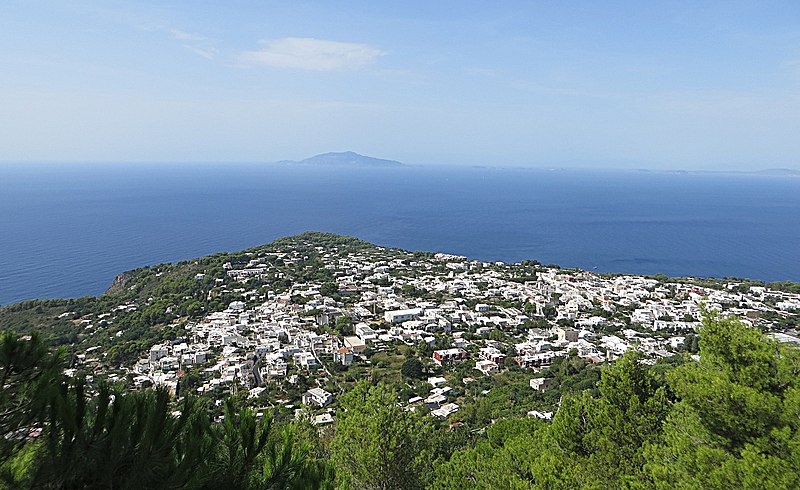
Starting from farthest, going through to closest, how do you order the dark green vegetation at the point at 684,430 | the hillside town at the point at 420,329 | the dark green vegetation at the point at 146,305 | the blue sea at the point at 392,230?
1. the blue sea at the point at 392,230
2. the dark green vegetation at the point at 146,305
3. the hillside town at the point at 420,329
4. the dark green vegetation at the point at 684,430

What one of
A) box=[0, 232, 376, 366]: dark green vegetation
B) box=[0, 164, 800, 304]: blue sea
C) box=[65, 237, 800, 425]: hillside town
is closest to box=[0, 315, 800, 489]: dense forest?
box=[65, 237, 800, 425]: hillside town

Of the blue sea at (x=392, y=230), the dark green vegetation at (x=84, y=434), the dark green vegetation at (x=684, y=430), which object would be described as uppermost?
the dark green vegetation at (x=84, y=434)

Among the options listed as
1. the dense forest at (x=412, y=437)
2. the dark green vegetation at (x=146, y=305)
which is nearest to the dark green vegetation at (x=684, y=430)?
the dense forest at (x=412, y=437)

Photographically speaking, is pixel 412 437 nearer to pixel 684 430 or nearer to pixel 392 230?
pixel 684 430

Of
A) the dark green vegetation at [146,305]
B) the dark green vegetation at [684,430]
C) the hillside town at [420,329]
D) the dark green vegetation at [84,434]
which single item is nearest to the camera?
the dark green vegetation at [84,434]

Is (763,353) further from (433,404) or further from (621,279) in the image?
(621,279)

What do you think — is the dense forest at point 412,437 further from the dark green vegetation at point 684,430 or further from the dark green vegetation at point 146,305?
the dark green vegetation at point 146,305
